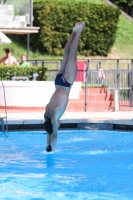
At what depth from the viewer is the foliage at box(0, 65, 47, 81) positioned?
76.0ft

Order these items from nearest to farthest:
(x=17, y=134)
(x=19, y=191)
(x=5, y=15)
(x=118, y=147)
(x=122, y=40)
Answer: (x=19, y=191) < (x=118, y=147) < (x=17, y=134) < (x=5, y=15) < (x=122, y=40)

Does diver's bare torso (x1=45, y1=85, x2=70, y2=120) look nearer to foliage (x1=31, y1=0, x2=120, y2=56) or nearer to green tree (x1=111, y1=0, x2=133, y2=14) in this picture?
foliage (x1=31, y1=0, x2=120, y2=56)

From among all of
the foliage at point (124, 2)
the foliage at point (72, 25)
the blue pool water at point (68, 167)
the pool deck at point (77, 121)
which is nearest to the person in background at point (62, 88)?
the blue pool water at point (68, 167)

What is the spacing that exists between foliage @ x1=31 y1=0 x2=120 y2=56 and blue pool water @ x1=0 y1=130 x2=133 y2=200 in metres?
16.6

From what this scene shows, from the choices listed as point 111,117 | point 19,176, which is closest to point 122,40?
point 111,117

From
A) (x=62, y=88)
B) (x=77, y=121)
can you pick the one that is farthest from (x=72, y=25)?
(x=62, y=88)

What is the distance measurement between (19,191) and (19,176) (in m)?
1.23

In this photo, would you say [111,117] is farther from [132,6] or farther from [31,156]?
[132,6]

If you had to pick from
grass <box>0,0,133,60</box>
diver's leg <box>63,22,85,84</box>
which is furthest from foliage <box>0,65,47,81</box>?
grass <box>0,0,133,60</box>

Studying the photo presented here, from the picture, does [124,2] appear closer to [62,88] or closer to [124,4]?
[124,4]

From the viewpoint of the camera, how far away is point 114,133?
741 inches

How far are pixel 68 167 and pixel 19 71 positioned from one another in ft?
33.3

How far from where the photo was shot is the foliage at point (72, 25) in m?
34.9

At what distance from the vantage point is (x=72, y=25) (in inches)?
1410
